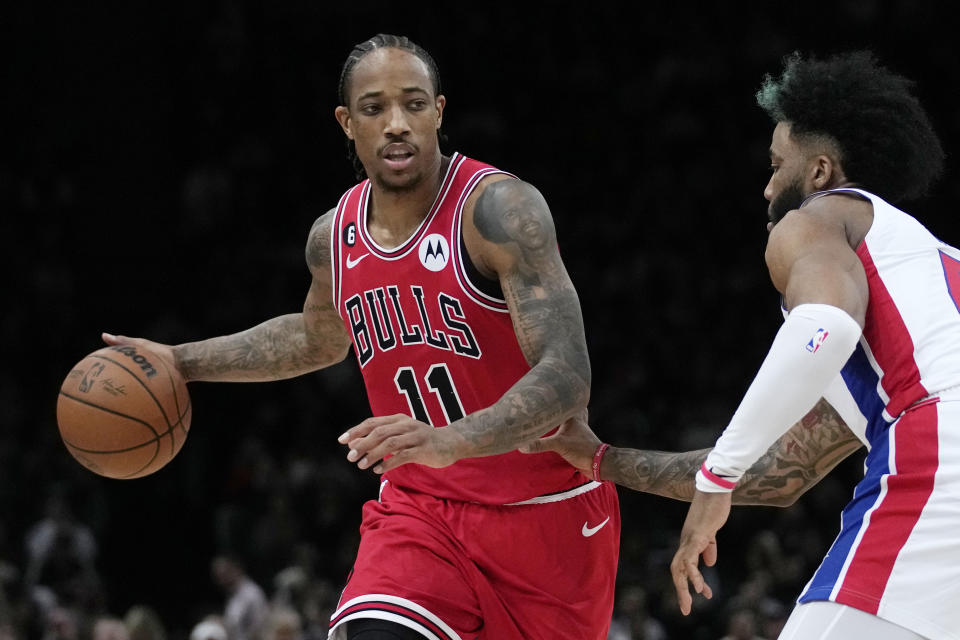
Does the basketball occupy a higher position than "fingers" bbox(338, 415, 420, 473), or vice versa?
the basketball

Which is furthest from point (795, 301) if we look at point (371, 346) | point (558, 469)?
point (371, 346)

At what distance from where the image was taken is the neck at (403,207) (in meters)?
4.24

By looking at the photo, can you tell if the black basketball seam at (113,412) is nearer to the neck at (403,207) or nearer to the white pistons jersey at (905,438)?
the neck at (403,207)

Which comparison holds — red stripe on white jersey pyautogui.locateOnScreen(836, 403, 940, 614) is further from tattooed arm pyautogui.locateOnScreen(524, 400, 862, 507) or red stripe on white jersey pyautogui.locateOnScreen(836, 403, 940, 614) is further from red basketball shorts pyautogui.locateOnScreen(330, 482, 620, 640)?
red basketball shorts pyautogui.locateOnScreen(330, 482, 620, 640)

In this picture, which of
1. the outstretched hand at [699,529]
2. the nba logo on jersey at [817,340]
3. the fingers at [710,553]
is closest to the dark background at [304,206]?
the fingers at [710,553]

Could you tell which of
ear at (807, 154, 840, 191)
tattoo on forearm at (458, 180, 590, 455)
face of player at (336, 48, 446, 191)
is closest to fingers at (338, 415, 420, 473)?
tattoo on forearm at (458, 180, 590, 455)

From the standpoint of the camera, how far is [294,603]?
905 cm

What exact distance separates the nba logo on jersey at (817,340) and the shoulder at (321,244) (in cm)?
204

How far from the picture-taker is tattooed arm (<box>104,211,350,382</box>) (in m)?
4.86

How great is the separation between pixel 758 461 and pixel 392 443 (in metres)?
1.17

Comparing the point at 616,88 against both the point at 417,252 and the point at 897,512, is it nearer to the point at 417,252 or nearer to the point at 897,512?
the point at 417,252

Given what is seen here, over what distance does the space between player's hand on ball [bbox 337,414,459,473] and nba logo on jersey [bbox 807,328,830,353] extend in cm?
102

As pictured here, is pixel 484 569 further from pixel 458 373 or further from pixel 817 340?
pixel 817 340

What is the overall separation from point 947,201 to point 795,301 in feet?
32.0
